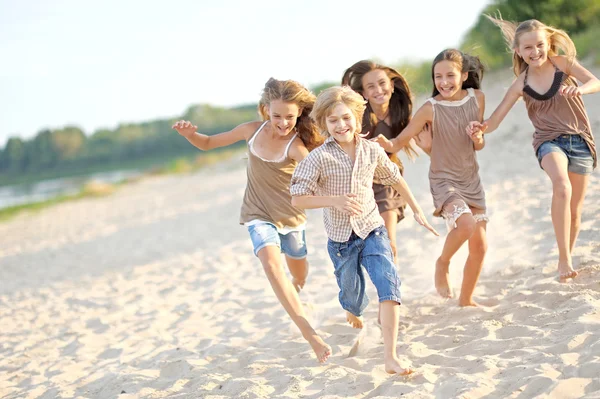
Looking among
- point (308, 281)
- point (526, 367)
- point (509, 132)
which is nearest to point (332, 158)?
point (526, 367)

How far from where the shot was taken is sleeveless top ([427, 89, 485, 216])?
4.52 m

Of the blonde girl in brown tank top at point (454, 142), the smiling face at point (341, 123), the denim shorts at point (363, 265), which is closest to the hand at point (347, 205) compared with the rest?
the denim shorts at point (363, 265)

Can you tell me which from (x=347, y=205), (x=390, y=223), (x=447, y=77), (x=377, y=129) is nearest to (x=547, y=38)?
(x=447, y=77)

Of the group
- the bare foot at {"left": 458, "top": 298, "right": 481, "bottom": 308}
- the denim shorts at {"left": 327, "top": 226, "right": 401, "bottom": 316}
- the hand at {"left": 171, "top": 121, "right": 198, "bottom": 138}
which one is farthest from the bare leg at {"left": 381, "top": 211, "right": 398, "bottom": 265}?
the hand at {"left": 171, "top": 121, "right": 198, "bottom": 138}

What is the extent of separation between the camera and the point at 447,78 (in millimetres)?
4461

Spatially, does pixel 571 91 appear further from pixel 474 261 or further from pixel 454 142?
pixel 474 261

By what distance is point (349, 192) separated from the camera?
3.87 m

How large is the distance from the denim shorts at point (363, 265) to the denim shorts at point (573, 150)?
4.91 feet

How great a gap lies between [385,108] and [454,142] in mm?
577

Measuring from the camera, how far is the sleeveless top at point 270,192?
4.51 m

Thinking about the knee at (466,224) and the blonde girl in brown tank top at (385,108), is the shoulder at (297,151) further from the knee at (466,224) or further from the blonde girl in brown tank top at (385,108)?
the knee at (466,224)

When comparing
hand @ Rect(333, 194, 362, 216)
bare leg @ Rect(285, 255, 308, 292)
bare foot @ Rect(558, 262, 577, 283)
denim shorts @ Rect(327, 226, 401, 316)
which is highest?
hand @ Rect(333, 194, 362, 216)

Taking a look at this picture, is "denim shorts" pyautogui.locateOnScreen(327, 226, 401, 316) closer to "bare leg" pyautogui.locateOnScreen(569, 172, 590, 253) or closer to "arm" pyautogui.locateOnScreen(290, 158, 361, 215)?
"arm" pyautogui.locateOnScreen(290, 158, 361, 215)

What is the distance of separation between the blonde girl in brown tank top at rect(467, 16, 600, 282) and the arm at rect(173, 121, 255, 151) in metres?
1.51
